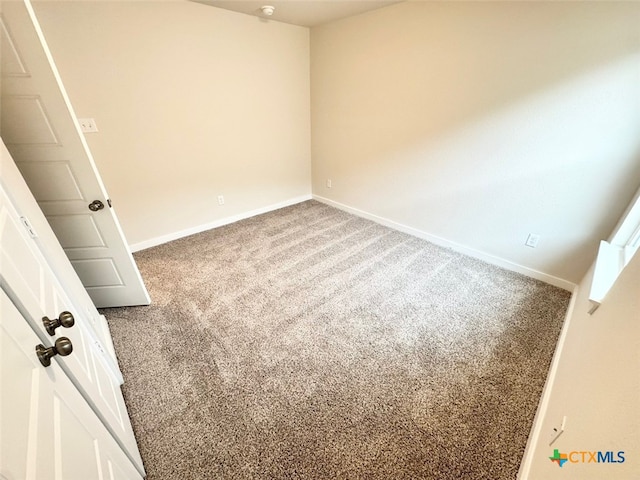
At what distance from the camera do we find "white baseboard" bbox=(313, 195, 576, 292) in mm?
2227

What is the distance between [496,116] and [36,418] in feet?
9.65

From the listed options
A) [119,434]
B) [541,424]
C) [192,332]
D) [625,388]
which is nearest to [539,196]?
[541,424]

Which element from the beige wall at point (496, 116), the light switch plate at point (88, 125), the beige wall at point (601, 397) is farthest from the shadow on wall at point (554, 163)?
the light switch plate at point (88, 125)

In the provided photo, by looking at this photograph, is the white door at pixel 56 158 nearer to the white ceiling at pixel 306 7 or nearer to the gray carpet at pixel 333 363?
the gray carpet at pixel 333 363

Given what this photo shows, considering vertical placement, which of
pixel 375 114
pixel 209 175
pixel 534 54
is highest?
pixel 534 54

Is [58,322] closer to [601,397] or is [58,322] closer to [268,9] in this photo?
[601,397]

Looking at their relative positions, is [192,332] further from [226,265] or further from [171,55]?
[171,55]

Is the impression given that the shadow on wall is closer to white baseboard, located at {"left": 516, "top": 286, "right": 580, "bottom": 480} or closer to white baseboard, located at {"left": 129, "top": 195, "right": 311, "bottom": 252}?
white baseboard, located at {"left": 516, "top": 286, "right": 580, "bottom": 480}

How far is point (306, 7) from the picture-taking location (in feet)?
8.03

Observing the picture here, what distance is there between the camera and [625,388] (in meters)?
0.63

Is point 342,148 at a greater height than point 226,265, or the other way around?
point 342,148

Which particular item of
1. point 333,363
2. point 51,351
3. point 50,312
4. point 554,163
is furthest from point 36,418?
point 554,163

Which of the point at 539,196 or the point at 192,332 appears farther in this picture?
the point at 539,196

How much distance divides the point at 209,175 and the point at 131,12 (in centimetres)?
143
